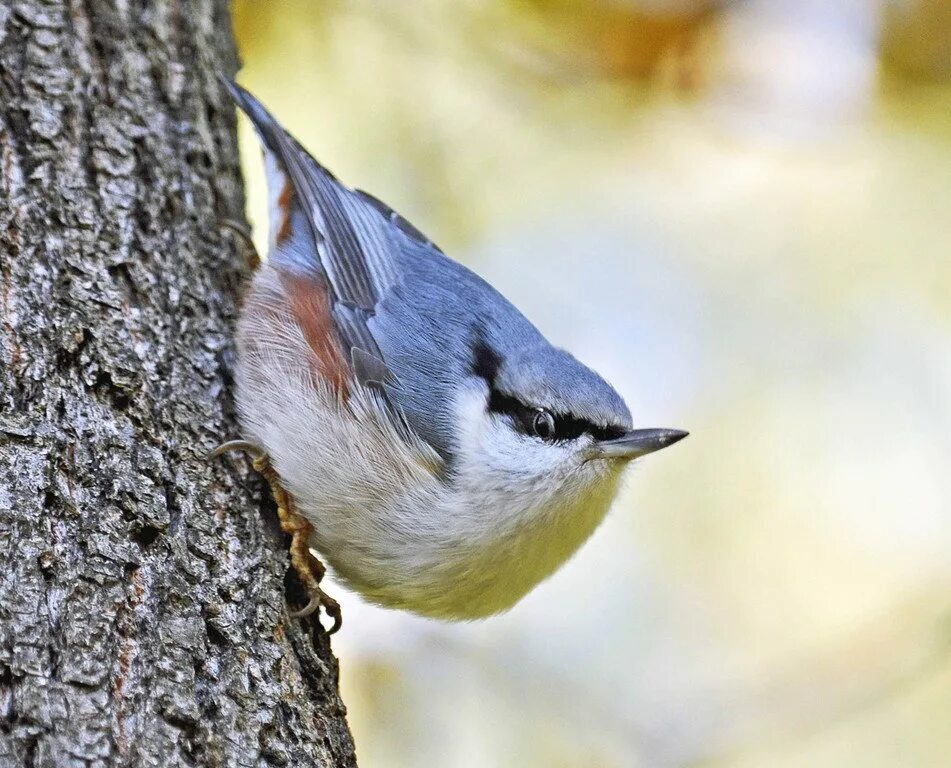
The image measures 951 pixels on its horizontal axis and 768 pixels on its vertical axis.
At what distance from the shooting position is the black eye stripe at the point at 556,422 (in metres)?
2.36

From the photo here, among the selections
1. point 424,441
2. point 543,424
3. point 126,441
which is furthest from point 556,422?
point 126,441

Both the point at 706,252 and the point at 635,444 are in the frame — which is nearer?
the point at 635,444

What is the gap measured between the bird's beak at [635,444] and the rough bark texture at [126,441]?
0.78m

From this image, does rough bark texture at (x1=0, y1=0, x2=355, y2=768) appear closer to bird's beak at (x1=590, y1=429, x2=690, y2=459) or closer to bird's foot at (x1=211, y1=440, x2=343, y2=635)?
bird's foot at (x1=211, y1=440, x2=343, y2=635)

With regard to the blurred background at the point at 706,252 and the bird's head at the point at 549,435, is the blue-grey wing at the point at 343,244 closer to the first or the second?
the bird's head at the point at 549,435

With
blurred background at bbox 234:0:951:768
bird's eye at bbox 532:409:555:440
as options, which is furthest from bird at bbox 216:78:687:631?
blurred background at bbox 234:0:951:768

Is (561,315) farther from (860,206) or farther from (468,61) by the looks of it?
(860,206)

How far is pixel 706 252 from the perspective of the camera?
477cm

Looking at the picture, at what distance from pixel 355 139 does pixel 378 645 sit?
7.05ft

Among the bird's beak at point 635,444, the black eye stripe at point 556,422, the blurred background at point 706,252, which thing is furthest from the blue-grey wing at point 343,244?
the blurred background at point 706,252

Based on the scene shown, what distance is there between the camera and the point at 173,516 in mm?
1859

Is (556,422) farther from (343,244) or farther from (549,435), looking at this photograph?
(343,244)

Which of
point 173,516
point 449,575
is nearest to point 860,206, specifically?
point 449,575

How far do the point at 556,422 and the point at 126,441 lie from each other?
0.99m
